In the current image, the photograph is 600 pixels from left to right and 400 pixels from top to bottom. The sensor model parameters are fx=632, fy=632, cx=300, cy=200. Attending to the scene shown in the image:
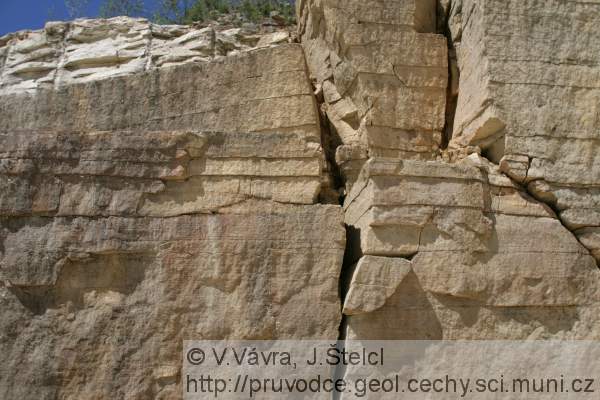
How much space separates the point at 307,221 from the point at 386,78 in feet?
4.15

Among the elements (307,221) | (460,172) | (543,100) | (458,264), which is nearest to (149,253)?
(307,221)

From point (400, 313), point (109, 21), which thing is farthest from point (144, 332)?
point (109, 21)

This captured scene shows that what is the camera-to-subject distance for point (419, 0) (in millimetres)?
4500

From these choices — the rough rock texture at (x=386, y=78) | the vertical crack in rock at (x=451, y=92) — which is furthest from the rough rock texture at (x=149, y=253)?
the vertical crack in rock at (x=451, y=92)

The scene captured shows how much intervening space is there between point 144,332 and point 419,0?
293 cm

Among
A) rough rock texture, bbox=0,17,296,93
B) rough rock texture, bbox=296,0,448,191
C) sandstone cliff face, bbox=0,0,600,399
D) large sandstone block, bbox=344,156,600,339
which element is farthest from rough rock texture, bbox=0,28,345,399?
rough rock texture, bbox=0,17,296,93

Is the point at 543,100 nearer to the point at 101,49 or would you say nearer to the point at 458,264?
the point at 458,264

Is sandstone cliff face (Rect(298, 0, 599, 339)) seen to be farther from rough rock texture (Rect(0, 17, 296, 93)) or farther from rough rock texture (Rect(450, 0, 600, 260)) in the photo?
rough rock texture (Rect(0, 17, 296, 93))

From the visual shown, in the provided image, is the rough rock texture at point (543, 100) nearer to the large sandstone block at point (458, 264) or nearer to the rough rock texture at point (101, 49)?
the large sandstone block at point (458, 264)

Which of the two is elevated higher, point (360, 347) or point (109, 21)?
point (109, 21)

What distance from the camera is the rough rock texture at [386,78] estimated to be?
4246 millimetres

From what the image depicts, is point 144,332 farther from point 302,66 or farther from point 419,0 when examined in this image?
point 419,0

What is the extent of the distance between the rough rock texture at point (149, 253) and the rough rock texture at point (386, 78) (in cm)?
58

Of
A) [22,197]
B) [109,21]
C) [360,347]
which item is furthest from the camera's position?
[109,21]
